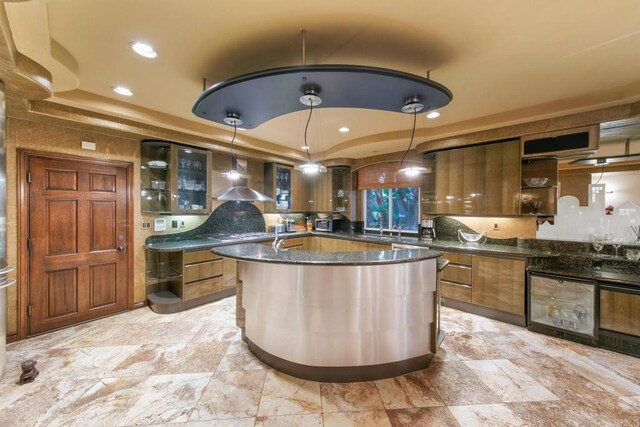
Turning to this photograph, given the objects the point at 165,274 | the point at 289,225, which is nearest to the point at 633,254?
the point at 289,225

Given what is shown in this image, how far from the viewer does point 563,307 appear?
10.1ft

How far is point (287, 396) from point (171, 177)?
337cm

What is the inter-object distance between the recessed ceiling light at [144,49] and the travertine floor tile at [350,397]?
3048mm

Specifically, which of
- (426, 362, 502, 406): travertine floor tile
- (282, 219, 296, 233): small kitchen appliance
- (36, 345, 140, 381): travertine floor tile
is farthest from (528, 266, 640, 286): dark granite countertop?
(36, 345, 140, 381): travertine floor tile

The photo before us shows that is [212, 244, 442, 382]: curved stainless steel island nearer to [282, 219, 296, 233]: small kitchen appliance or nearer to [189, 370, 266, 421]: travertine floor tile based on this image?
[189, 370, 266, 421]: travertine floor tile

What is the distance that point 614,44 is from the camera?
191 centimetres

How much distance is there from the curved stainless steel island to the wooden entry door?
236cm

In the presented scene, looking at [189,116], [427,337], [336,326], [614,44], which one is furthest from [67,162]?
[614,44]

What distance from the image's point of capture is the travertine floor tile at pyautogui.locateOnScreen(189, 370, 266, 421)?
189 centimetres

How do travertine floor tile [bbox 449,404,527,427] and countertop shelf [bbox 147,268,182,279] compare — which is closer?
travertine floor tile [bbox 449,404,527,427]

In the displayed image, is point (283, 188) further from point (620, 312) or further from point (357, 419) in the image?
point (620, 312)

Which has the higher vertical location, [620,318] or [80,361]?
[620,318]

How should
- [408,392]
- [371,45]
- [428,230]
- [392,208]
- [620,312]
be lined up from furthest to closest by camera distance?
[392,208], [428,230], [620,312], [408,392], [371,45]

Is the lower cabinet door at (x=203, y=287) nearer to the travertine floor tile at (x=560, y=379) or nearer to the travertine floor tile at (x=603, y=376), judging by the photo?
the travertine floor tile at (x=560, y=379)
